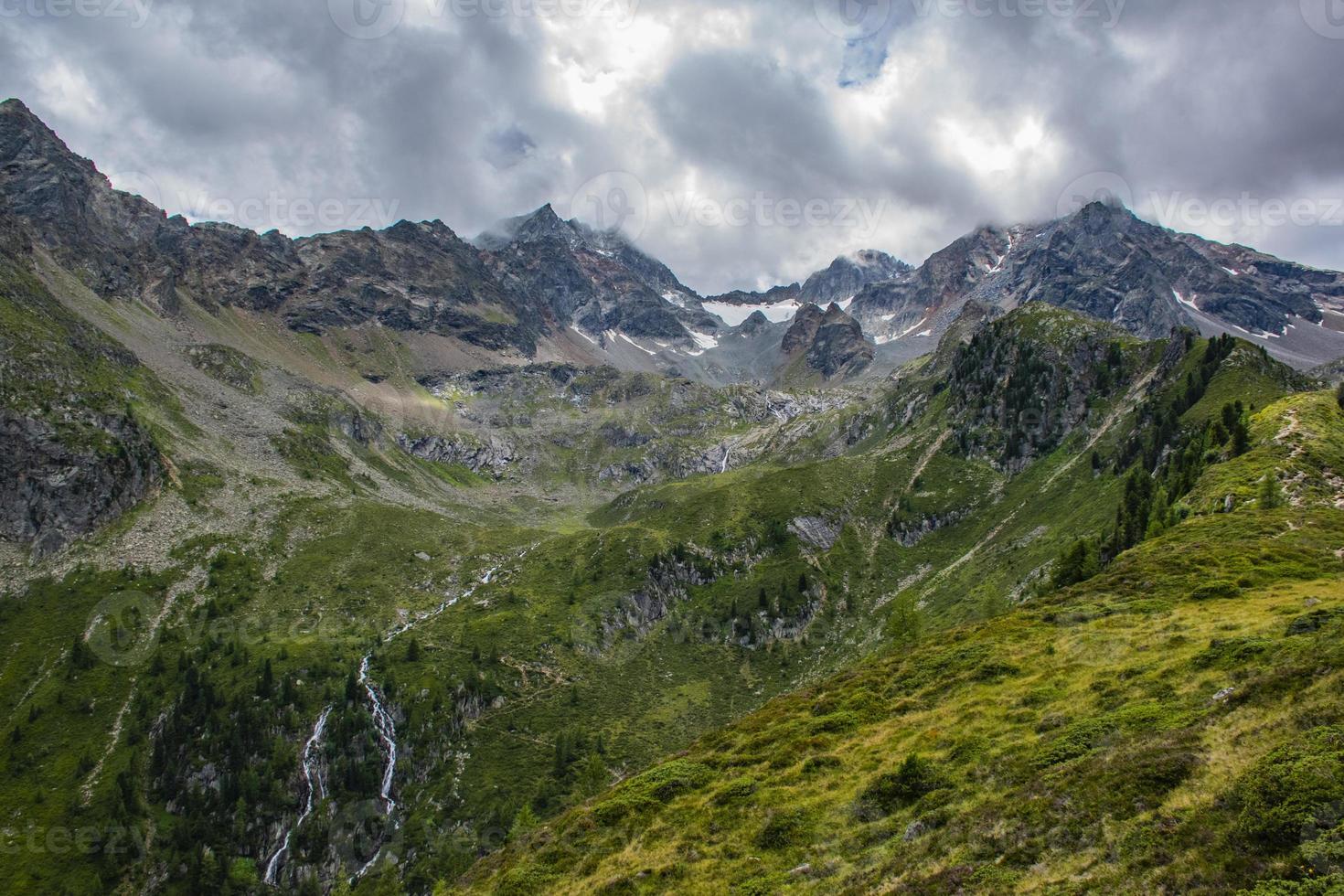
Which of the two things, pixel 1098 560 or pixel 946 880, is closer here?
pixel 946 880

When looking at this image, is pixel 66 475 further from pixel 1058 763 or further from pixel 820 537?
pixel 1058 763

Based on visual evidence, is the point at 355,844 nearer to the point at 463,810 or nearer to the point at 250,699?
the point at 463,810

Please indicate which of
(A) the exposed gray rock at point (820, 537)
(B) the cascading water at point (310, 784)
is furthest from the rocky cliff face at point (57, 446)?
(A) the exposed gray rock at point (820, 537)

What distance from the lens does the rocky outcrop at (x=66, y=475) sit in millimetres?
153500

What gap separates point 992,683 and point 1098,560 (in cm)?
5002

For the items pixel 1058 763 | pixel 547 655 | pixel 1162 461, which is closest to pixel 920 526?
pixel 1162 461

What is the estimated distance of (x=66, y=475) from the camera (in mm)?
163375

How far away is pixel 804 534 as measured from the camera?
651 feet

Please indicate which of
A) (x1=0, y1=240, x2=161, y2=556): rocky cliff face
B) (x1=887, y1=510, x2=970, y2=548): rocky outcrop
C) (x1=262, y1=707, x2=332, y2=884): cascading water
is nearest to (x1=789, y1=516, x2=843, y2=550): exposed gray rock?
(x1=887, y1=510, x2=970, y2=548): rocky outcrop

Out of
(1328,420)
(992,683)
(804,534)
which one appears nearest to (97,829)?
(992,683)

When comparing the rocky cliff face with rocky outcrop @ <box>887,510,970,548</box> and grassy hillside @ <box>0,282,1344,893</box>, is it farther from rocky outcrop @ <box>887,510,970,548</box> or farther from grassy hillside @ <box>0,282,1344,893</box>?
rocky outcrop @ <box>887,510,970,548</box>

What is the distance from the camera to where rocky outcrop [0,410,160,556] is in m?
154

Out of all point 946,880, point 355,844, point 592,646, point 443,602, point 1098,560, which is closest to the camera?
point 946,880

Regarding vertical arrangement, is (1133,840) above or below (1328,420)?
below
